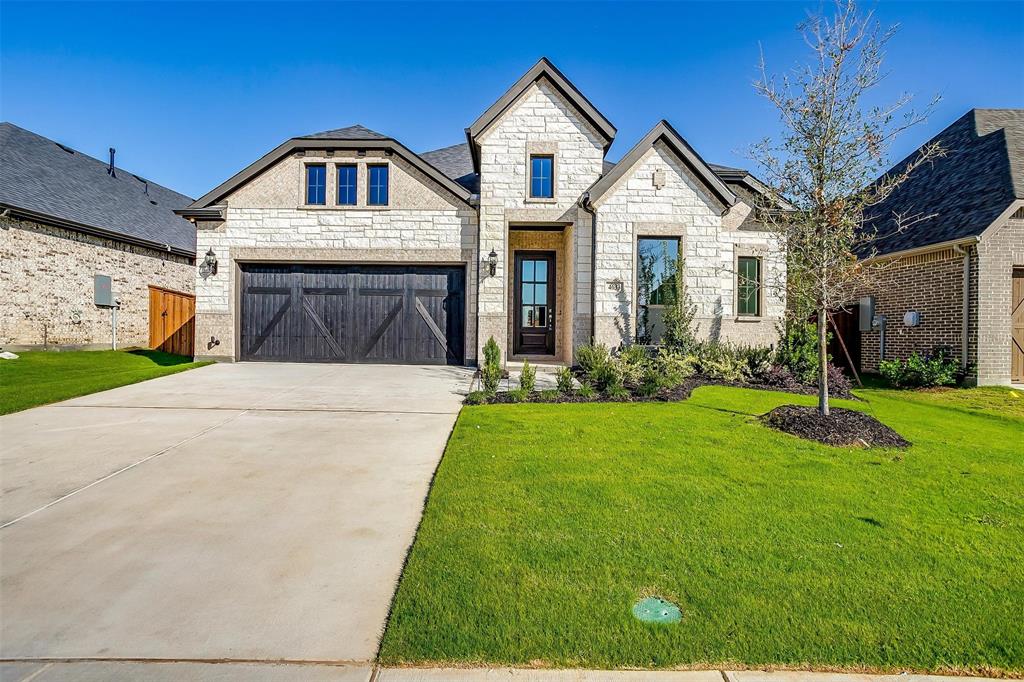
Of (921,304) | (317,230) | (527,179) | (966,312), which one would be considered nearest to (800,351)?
(966,312)

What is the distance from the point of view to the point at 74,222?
14.8m

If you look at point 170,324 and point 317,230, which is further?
point 170,324

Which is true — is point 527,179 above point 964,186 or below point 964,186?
below

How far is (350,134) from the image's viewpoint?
12711mm

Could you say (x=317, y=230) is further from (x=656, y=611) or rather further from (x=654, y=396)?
(x=656, y=611)

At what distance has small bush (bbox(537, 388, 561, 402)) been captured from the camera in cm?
807

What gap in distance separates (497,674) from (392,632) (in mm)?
571

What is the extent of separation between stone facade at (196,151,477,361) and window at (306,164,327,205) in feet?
0.66

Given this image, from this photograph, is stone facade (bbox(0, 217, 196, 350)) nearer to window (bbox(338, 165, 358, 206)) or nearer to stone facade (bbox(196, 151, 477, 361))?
stone facade (bbox(196, 151, 477, 361))

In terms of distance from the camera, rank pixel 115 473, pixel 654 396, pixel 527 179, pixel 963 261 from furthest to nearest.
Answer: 1. pixel 527 179
2. pixel 963 261
3. pixel 654 396
4. pixel 115 473

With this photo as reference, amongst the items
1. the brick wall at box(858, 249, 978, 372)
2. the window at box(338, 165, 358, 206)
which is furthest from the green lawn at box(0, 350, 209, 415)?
the brick wall at box(858, 249, 978, 372)

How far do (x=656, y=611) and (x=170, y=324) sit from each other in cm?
1882

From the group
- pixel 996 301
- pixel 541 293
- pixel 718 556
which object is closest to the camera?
pixel 718 556

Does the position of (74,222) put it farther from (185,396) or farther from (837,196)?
(837,196)
